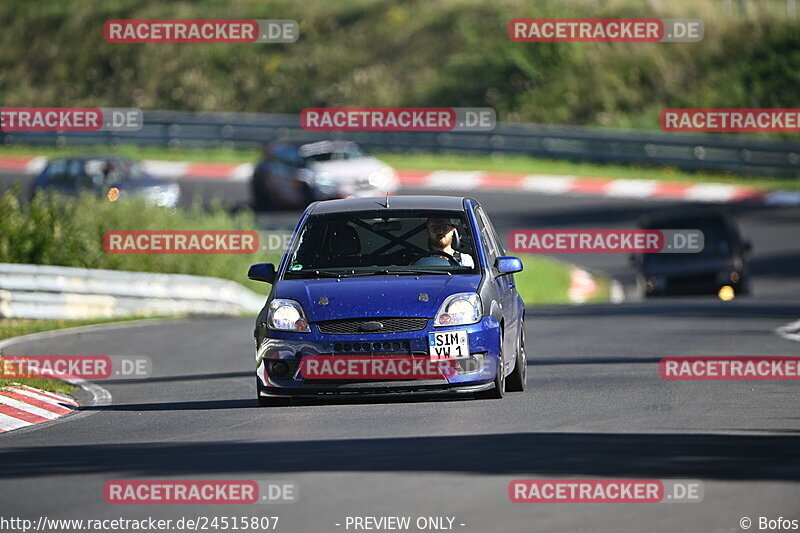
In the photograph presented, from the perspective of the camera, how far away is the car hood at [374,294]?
10.9 metres

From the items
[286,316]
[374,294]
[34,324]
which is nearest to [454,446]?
[374,294]

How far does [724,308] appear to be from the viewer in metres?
21.5

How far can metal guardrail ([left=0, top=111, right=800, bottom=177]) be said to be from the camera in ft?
124

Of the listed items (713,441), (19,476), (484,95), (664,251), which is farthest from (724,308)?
(484,95)

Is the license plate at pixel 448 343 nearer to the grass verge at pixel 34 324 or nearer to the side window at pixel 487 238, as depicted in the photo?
the side window at pixel 487 238

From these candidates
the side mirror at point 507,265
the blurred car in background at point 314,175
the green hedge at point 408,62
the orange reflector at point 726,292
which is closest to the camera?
the side mirror at point 507,265

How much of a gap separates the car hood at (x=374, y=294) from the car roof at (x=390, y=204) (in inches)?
32.8

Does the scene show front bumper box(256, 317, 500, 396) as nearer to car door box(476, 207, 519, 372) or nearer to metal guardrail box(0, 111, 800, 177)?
car door box(476, 207, 519, 372)

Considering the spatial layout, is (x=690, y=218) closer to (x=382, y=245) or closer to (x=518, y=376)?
(x=518, y=376)

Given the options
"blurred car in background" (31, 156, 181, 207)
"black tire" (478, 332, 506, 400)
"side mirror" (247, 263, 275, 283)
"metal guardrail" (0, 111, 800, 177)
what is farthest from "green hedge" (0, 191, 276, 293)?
"black tire" (478, 332, 506, 400)

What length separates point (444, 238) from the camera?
11867 mm

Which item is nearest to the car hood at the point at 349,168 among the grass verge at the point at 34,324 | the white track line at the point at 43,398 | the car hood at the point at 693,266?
the car hood at the point at 693,266

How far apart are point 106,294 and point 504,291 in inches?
483

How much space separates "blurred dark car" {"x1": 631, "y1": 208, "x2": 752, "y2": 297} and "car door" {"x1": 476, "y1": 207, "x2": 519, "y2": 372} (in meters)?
13.5
